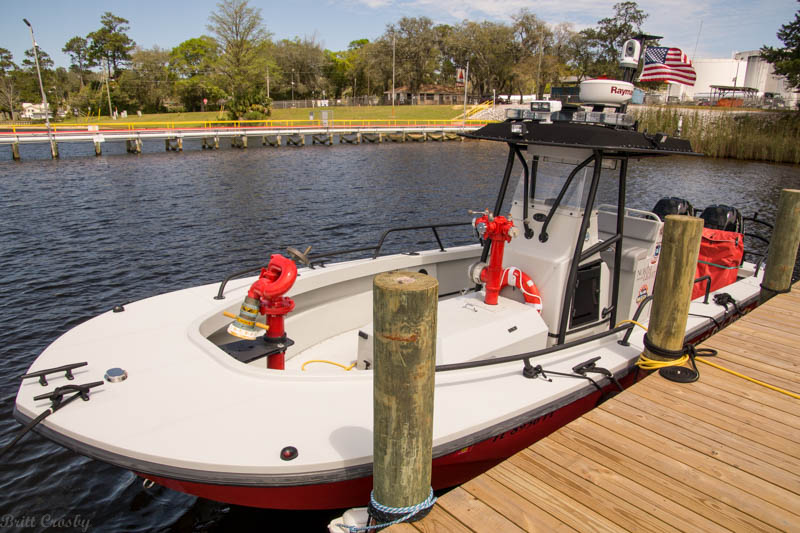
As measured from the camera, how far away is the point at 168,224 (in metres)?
17.1

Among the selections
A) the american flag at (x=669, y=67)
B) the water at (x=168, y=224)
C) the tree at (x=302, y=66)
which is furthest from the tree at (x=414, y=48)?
the american flag at (x=669, y=67)

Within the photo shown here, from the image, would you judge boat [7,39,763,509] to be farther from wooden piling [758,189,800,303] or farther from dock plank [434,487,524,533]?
dock plank [434,487,524,533]

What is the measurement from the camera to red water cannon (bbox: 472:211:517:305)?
5008 millimetres

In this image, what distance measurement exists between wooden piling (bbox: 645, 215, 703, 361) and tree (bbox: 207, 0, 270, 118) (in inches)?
2528

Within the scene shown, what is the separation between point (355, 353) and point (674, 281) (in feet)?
11.1

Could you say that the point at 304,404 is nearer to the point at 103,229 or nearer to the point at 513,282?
the point at 513,282

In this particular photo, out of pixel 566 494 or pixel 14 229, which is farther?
pixel 14 229

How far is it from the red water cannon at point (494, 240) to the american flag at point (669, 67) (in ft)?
9.30

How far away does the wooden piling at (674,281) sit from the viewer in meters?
4.27

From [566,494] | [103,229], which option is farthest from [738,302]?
[103,229]

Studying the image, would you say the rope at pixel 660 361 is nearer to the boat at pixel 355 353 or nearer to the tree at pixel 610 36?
the boat at pixel 355 353

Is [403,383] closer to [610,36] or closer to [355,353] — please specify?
[355,353]

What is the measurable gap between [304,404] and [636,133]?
3907mm

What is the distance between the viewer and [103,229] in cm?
1619
